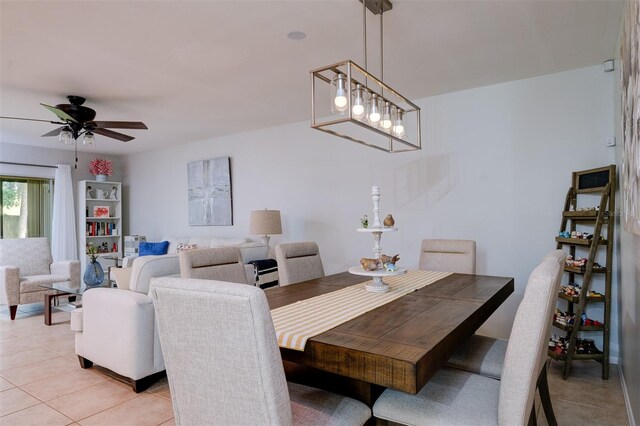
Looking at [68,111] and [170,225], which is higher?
[68,111]

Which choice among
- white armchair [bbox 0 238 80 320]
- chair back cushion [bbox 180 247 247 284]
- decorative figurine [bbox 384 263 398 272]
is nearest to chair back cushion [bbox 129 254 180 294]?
chair back cushion [bbox 180 247 247 284]

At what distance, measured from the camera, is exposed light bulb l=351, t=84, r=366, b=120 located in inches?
75.0

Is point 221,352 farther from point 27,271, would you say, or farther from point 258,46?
point 27,271

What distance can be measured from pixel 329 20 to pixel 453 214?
2244 mm

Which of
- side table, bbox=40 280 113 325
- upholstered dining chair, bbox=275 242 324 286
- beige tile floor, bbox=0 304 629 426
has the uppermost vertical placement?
upholstered dining chair, bbox=275 242 324 286

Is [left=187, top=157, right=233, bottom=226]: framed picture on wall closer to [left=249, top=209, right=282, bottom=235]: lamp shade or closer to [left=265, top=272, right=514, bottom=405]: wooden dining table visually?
[left=249, top=209, right=282, bottom=235]: lamp shade

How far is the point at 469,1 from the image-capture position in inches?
86.4

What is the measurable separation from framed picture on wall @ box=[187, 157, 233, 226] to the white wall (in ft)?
1.29

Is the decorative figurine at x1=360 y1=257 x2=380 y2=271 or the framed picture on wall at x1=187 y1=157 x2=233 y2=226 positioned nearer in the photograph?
the decorative figurine at x1=360 y1=257 x2=380 y2=271

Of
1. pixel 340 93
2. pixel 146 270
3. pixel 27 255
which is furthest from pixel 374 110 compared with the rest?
pixel 27 255

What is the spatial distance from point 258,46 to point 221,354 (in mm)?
2273

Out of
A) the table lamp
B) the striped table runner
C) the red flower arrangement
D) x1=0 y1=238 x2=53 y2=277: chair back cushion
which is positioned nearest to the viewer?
the striped table runner

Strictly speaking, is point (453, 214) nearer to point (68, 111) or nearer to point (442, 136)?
point (442, 136)

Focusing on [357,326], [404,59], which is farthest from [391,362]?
[404,59]
